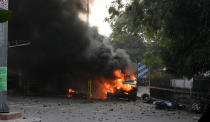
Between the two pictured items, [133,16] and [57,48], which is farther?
[57,48]

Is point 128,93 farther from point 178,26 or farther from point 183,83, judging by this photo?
point 178,26

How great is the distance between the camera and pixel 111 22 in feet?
46.8

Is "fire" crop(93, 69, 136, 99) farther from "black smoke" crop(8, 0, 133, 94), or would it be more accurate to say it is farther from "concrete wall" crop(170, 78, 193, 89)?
"concrete wall" crop(170, 78, 193, 89)

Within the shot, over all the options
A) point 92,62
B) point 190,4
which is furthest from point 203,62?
point 92,62

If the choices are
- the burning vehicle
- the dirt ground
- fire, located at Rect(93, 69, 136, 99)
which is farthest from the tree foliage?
fire, located at Rect(93, 69, 136, 99)

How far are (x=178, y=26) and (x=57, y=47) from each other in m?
12.4

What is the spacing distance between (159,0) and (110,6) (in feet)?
10.7

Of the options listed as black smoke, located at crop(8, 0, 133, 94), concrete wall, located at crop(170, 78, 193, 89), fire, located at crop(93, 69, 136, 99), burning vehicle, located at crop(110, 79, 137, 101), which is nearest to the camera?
burning vehicle, located at crop(110, 79, 137, 101)

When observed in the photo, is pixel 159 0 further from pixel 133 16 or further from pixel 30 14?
pixel 30 14

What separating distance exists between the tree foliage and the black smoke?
28.4 feet

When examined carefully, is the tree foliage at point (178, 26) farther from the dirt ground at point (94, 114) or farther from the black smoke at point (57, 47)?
the black smoke at point (57, 47)

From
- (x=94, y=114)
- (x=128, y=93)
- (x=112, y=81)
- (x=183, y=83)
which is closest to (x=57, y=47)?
(x=112, y=81)

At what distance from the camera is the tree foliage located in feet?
34.1

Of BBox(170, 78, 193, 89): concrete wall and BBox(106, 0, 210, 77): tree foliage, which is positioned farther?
BBox(170, 78, 193, 89): concrete wall
